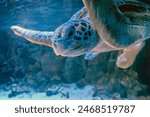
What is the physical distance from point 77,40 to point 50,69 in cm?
33

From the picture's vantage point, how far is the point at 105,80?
7.39ft

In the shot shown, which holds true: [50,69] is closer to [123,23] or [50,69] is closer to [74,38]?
[74,38]

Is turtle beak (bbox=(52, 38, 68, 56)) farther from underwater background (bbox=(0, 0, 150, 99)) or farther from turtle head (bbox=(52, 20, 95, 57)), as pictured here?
underwater background (bbox=(0, 0, 150, 99))

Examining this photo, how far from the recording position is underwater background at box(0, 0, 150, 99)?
224 cm

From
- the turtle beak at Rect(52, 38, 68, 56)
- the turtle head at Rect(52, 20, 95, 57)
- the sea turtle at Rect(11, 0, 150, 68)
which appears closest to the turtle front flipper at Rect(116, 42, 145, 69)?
the sea turtle at Rect(11, 0, 150, 68)

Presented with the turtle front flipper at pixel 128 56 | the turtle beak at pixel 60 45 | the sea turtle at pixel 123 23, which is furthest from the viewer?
the turtle front flipper at pixel 128 56

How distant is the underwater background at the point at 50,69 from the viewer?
2.24m

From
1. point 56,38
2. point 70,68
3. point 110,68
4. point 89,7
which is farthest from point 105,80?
point 89,7

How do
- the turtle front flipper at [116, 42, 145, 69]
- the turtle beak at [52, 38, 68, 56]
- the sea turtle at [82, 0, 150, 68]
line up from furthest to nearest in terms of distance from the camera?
the turtle front flipper at [116, 42, 145, 69], the turtle beak at [52, 38, 68, 56], the sea turtle at [82, 0, 150, 68]

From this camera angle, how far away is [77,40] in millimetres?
2039

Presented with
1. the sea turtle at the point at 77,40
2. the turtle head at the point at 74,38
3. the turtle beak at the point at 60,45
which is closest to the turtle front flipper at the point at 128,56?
the sea turtle at the point at 77,40

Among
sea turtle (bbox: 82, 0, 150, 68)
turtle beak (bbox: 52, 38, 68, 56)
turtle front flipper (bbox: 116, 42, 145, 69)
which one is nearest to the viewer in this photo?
sea turtle (bbox: 82, 0, 150, 68)

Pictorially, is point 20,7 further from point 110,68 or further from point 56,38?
point 110,68

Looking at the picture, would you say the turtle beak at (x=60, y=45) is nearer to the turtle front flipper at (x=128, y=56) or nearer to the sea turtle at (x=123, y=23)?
the sea turtle at (x=123, y=23)
